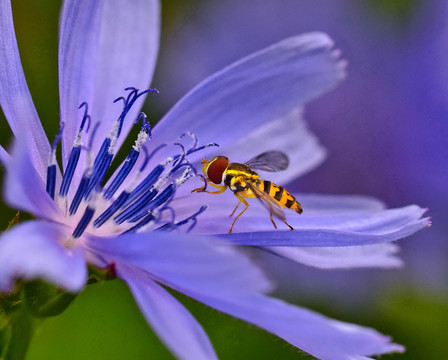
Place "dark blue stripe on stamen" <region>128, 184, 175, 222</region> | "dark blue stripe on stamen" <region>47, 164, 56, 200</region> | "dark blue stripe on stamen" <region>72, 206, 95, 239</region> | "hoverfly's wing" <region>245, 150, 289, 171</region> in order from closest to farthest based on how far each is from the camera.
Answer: "dark blue stripe on stamen" <region>72, 206, 95, 239</region> < "dark blue stripe on stamen" <region>47, 164, 56, 200</region> < "dark blue stripe on stamen" <region>128, 184, 175, 222</region> < "hoverfly's wing" <region>245, 150, 289, 171</region>

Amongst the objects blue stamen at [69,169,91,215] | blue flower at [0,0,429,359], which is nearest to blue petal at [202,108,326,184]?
blue flower at [0,0,429,359]

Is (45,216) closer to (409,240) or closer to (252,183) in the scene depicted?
(252,183)

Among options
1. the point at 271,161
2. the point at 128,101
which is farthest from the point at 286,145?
the point at 128,101

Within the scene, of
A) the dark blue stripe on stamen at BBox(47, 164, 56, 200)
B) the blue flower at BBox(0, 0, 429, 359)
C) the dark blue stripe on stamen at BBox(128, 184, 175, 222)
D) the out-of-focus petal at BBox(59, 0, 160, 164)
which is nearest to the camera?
the blue flower at BBox(0, 0, 429, 359)

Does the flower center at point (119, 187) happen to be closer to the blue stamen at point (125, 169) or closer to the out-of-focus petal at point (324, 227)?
the blue stamen at point (125, 169)

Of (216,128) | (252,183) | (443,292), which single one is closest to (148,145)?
(216,128)

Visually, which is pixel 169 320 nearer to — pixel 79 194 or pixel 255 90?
pixel 79 194

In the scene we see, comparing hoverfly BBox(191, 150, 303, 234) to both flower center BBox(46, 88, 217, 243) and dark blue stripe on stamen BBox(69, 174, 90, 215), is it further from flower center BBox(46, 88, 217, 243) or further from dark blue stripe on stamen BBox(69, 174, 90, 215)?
dark blue stripe on stamen BBox(69, 174, 90, 215)
